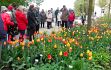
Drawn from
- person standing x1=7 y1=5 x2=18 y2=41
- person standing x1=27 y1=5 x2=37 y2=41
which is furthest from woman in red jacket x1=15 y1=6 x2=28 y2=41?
person standing x1=27 y1=5 x2=37 y2=41

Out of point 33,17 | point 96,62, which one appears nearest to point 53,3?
point 33,17

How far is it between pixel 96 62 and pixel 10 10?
165 inches

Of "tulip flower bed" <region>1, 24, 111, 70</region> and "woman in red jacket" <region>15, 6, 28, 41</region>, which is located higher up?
"woman in red jacket" <region>15, 6, 28, 41</region>

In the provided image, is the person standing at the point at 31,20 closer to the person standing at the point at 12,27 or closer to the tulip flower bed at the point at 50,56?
the person standing at the point at 12,27

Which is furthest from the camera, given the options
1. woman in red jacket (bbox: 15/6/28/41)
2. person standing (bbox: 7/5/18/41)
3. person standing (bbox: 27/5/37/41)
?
person standing (bbox: 27/5/37/41)

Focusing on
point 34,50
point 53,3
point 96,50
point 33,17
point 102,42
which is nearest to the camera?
point 34,50

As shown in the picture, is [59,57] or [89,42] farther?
[89,42]

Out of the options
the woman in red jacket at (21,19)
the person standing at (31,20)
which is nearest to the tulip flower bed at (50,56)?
the woman in red jacket at (21,19)

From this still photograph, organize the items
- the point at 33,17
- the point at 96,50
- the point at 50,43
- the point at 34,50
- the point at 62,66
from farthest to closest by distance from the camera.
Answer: the point at 33,17 → the point at 96,50 → the point at 50,43 → the point at 34,50 → the point at 62,66

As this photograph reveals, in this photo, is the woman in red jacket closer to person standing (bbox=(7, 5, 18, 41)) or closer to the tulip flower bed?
person standing (bbox=(7, 5, 18, 41))

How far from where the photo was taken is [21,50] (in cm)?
975

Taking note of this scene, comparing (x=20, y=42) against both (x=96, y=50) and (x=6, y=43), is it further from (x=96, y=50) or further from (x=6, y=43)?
(x=96, y=50)

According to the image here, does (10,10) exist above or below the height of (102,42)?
above

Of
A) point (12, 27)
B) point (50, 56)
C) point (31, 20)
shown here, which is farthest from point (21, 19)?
point (50, 56)
